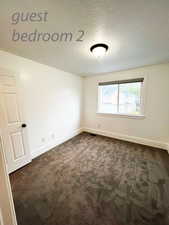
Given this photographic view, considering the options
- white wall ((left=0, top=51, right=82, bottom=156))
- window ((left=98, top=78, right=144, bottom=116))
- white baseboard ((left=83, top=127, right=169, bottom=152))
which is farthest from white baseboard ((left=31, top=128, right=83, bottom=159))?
window ((left=98, top=78, right=144, bottom=116))

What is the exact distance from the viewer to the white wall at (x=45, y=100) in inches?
86.8

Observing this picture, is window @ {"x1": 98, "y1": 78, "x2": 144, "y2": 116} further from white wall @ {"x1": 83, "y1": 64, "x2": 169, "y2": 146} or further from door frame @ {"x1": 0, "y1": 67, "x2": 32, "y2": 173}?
door frame @ {"x1": 0, "y1": 67, "x2": 32, "y2": 173}

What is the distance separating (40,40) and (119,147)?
3183 mm

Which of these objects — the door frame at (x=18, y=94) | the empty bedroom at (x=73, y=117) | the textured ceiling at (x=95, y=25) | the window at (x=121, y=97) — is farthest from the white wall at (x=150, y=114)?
the door frame at (x=18, y=94)

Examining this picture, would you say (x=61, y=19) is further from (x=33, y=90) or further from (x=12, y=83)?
(x=33, y=90)

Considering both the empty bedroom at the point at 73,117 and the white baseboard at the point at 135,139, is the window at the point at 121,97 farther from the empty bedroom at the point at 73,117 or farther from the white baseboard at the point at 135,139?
the white baseboard at the point at 135,139

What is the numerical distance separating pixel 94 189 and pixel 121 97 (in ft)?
9.32

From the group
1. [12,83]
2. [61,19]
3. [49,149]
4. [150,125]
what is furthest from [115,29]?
[49,149]

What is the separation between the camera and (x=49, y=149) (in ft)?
9.29

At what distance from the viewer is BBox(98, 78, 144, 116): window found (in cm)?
315

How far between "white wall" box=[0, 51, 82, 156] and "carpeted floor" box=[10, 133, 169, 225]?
59 cm

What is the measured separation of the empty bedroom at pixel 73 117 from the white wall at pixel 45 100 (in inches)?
0.9

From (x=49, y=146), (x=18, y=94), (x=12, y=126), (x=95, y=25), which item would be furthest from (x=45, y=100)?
(x=95, y=25)

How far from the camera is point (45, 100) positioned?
270cm
